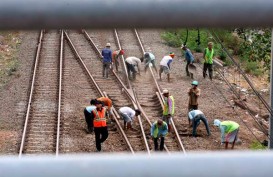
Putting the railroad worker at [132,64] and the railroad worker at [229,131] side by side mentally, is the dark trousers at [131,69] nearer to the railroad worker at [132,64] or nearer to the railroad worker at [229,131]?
the railroad worker at [132,64]

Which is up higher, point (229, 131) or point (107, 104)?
point (107, 104)

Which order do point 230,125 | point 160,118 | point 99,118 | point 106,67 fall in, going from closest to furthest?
1. point 99,118
2. point 230,125
3. point 160,118
4. point 106,67

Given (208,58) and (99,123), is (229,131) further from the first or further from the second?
(208,58)

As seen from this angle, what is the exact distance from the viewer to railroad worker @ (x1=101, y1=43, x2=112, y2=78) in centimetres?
1789

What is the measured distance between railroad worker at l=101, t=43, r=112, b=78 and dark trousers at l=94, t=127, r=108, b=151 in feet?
16.4

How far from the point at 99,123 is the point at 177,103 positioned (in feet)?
14.7

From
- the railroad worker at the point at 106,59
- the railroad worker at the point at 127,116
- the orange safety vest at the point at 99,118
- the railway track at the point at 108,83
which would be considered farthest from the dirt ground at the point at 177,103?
the orange safety vest at the point at 99,118

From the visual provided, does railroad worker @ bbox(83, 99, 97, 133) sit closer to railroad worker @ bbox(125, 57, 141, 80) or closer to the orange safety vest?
the orange safety vest

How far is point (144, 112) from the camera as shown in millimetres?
15695
